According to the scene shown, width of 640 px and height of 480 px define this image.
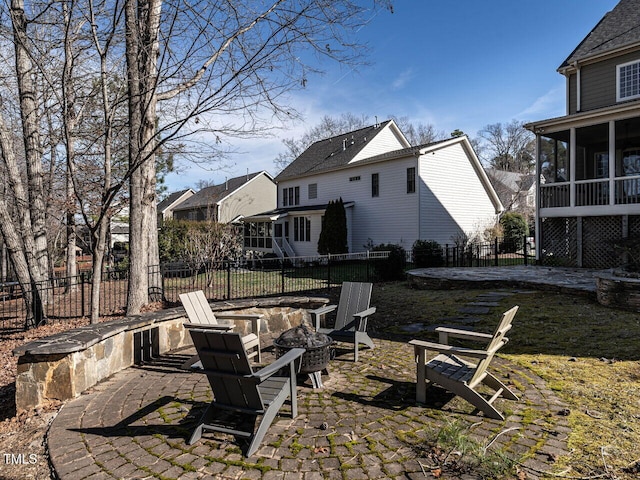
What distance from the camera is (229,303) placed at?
632cm

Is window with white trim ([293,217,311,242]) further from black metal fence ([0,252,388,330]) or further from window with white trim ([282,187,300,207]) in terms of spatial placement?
black metal fence ([0,252,388,330])

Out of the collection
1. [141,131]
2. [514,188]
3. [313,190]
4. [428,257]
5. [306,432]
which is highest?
[514,188]

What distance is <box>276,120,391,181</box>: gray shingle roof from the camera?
24656 millimetres

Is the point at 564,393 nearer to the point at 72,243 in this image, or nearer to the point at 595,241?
the point at 595,241

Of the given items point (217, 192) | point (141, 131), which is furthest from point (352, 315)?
point (217, 192)

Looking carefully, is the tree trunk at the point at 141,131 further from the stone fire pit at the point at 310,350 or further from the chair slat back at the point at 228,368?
the chair slat back at the point at 228,368

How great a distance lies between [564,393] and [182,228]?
21238mm

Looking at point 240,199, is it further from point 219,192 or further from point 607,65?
point 607,65

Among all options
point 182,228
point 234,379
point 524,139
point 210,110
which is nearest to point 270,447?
point 234,379

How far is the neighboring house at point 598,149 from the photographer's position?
13.1 metres

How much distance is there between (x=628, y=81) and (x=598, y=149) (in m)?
2.61

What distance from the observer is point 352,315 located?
5.56m

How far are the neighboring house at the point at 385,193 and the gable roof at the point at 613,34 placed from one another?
22.1 feet

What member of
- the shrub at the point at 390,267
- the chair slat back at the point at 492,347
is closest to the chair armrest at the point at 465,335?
the chair slat back at the point at 492,347
